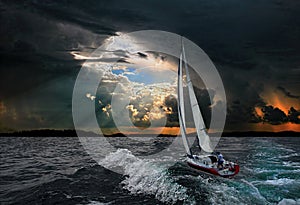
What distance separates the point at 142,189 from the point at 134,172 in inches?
281

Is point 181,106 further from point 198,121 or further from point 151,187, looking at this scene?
point 151,187

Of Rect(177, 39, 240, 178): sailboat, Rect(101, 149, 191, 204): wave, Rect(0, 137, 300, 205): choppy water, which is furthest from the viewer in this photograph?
Rect(177, 39, 240, 178): sailboat

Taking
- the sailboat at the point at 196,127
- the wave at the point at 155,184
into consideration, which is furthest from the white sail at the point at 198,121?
the wave at the point at 155,184

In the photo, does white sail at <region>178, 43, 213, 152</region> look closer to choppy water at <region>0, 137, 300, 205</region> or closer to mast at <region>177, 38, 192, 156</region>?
mast at <region>177, 38, 192, 156</region>

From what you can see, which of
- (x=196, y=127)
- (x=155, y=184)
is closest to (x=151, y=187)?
(x=155, y=184)

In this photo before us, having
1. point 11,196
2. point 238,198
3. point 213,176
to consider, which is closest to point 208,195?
point 238,198

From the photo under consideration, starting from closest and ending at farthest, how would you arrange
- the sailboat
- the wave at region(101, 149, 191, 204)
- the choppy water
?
the choppy water, the wave at region(101, 149, 191, 204), the sailboat

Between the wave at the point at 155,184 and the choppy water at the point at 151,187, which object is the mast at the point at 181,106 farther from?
the wave at the point at 155,184

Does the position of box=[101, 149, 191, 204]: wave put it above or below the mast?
below

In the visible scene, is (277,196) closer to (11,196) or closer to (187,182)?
(187,182)

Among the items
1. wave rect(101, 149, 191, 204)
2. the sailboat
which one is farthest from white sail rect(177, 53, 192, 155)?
wave rect(101, 149, 191, 204)

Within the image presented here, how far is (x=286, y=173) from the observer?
95.3ft

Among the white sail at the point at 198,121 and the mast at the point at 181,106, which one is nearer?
the white sail at the point at 198,121

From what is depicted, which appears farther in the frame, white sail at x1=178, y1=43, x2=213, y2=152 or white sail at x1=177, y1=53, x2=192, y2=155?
white sail at x1=177, y1=53, x2=192, y2=155
